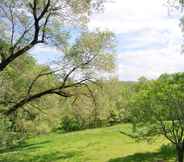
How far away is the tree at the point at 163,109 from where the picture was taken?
1200 inches

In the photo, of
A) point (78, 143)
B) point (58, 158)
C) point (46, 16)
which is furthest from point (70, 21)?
point (78, 143)

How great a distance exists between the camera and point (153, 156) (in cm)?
3631

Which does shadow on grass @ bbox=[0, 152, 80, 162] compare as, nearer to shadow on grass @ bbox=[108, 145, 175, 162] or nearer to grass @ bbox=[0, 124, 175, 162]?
grass @ bbox=[0, 124, 175, 162]

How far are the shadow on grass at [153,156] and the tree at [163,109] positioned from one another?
74.2 inches

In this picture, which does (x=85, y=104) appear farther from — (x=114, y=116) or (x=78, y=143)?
(x=114, y=116)

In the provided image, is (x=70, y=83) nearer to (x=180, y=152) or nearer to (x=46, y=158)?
(x=180, y=152)

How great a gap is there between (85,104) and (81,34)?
13.0 ft

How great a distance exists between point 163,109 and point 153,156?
623 centimetres

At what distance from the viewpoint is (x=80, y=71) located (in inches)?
866

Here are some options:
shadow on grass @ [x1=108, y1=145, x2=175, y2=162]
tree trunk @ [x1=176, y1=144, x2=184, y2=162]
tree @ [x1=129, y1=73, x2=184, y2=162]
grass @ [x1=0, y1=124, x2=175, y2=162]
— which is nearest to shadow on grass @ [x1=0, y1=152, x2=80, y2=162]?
grass @ [x1=0, y1=124, x2=175, y2=162]

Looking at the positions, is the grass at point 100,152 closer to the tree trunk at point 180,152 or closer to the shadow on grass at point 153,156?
the shadow on grass at point 153,156

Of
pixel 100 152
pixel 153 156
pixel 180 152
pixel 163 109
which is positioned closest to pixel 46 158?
pixel 100 152

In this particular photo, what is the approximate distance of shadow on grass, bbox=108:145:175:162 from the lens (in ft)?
114

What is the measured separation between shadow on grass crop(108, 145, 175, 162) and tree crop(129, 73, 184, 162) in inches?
74.2
